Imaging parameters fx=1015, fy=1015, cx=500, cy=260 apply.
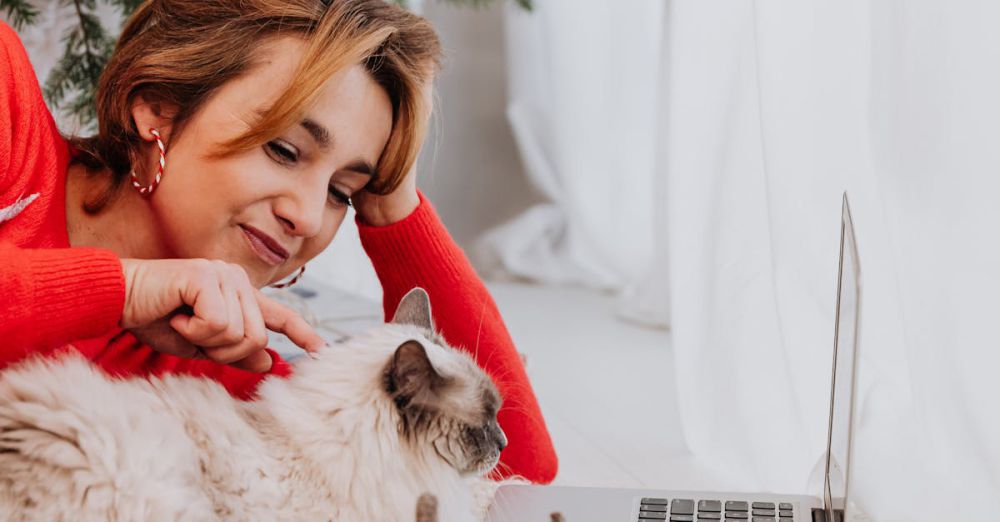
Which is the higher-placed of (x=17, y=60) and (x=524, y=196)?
(x=17, y=60)

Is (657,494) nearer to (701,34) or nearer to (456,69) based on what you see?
(701,34)

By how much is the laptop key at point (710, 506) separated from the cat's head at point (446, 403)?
0.19 m

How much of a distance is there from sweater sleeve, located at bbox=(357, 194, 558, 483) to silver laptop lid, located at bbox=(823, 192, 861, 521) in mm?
486

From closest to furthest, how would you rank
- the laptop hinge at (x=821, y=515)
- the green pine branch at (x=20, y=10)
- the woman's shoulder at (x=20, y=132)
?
the laptop hinge at (x=821, y=515), the woman's shoulder at (x=20, y=132), the green pine branch at (x=20, y=10)

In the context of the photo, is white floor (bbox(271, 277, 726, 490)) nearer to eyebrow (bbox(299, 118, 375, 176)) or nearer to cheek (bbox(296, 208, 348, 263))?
cheek (bbox(296, 208, 348, 263))

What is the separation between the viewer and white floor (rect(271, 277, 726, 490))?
1.83 metres

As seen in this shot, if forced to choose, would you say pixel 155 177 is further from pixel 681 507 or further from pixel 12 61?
pixel 681 507

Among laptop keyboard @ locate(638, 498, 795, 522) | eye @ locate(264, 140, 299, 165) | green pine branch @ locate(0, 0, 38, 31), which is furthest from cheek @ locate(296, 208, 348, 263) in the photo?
green pine branch @ locate(0, 0, 38, 31)

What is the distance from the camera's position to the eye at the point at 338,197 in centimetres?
121

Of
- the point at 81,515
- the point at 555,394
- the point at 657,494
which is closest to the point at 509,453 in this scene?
the point at 657,494

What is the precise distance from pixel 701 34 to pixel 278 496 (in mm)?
1479

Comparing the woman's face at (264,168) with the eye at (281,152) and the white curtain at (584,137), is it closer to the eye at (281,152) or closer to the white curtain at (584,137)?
the eye at (281,152)

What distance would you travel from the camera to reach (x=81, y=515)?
0.74m

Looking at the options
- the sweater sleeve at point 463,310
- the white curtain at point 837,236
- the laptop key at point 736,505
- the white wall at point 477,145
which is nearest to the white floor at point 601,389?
the white curtain at point 837,236
